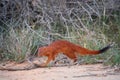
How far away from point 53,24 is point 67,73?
3.46m

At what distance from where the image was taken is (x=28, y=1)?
35.1 feet

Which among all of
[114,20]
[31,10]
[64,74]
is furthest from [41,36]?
[64,74]

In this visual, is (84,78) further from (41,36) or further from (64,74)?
(41,36)

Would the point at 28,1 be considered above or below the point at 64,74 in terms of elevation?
above

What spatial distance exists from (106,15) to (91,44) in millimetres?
1822

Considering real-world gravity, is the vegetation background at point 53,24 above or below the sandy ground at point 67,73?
above

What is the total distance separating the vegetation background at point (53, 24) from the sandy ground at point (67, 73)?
3.63 ft

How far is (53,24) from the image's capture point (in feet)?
33.8

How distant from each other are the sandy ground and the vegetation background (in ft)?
3.63

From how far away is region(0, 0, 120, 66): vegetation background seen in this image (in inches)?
355

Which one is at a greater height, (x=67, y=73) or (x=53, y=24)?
(x=53, y=24)

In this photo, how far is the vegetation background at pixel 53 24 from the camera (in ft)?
29.6

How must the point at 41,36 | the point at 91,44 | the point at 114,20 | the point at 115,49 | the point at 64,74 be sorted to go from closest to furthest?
1. the point at 64,74
2. the point at 115,49
3. the point at 91,44
4. the point at 41,36
5. the point at 114,20

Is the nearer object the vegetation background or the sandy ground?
the sandy ground
